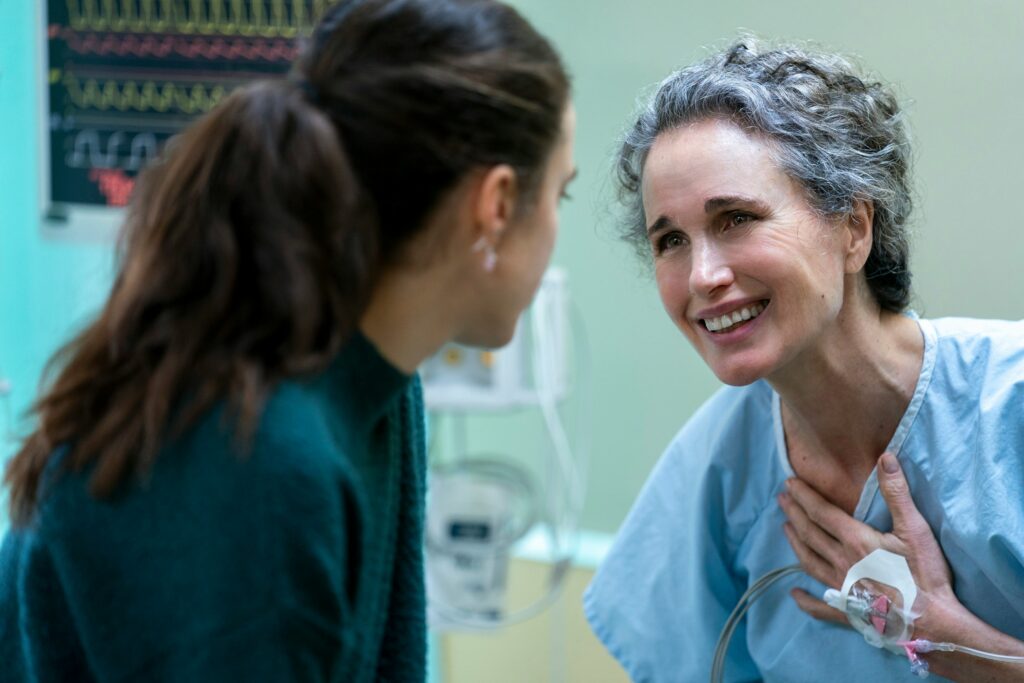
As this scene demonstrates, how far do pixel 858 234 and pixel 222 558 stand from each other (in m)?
0.93

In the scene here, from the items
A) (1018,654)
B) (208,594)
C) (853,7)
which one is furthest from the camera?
(853,7)

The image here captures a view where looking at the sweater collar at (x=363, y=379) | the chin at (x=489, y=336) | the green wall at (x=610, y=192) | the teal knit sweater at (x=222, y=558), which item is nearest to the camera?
the teal knit sweater at (x=222, y=558)

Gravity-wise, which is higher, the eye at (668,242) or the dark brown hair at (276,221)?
the dark brown hair at (276,221)

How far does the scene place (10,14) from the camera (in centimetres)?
225

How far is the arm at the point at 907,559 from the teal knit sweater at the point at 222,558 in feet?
→ 2.28

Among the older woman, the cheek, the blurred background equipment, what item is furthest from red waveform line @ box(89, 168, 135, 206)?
the cheek

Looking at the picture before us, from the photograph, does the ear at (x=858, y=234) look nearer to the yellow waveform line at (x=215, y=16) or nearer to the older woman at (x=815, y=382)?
the older woman at (x=815, y=382)

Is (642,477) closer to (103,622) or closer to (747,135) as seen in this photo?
(747,135)

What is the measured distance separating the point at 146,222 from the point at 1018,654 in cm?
104

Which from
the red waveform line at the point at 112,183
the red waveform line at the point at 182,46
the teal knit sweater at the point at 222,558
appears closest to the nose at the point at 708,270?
the teal knit sweater at the point at 222,558

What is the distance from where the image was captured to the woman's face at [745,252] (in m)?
1.28

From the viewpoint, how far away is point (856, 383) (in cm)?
138

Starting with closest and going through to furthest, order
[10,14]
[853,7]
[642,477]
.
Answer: [853,7] → [10,14] → [642,477]

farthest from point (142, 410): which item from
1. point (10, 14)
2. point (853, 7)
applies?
point (10, 14)
